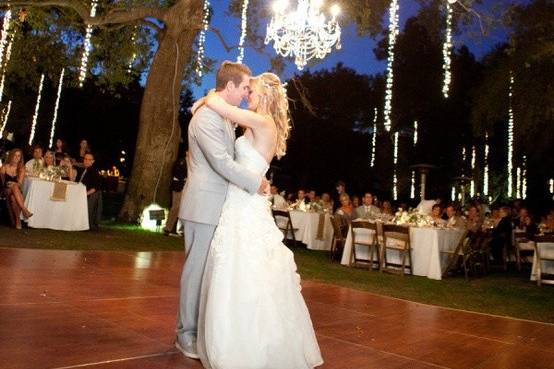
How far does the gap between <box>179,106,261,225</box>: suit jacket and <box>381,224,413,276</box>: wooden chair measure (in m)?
5.79

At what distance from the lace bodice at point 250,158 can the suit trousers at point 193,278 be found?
1.29 feet

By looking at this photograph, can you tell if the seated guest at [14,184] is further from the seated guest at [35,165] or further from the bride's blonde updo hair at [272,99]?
the bride's blonde updo hair at [272,99]

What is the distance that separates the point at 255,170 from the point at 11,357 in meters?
1.54

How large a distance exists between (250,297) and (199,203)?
1.96 ft

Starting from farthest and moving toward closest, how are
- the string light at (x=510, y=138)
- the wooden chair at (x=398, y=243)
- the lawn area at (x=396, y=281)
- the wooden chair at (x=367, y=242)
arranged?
the string light at (x=510, y=138)
the wooden chair at (x=367, y=242)
the wooden chair at (x=398, y=243)
the lawn area at (x=396, y=281)

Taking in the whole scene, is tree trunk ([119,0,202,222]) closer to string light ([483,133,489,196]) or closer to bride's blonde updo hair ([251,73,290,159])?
bride's blonde updo hair ([251,73,290,159])

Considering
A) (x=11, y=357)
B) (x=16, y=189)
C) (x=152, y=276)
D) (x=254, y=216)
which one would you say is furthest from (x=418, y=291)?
(x=16, y=189)

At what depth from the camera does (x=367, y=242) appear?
29.3 feet

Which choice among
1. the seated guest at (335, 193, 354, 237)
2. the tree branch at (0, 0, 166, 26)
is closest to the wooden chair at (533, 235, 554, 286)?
the seated guest at (335, 193, 354, 237)

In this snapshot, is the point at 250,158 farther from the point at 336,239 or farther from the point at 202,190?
the point at 336,239

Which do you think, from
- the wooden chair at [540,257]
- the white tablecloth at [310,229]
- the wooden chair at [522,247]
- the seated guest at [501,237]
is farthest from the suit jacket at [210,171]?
the seated guest at [501,237]

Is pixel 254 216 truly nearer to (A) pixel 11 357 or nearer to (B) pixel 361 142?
(A) pixel 11 357

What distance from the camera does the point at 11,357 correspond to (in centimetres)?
254

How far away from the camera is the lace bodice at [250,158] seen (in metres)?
2.89
